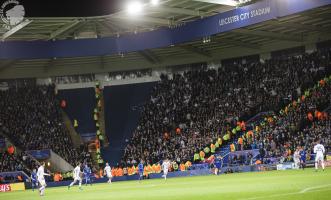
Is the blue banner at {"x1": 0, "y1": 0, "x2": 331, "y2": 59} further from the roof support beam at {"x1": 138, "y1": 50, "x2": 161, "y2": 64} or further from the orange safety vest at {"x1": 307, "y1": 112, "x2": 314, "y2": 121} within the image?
the orange safety vest at {"x1": 307, "y1": 112, "x2": 314, "y2": 121}

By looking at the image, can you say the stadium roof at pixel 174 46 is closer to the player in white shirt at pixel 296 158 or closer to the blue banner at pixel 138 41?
the blue banner at pixel 138 41

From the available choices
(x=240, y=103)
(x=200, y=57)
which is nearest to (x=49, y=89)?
(x=200, y=57)

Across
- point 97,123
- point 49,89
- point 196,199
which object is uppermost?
point 49,89

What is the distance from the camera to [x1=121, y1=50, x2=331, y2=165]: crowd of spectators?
161 feet

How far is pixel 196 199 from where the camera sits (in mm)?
19250

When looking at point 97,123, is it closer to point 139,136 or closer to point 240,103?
point 139,136

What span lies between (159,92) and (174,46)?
6956mm

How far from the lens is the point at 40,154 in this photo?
5597cm

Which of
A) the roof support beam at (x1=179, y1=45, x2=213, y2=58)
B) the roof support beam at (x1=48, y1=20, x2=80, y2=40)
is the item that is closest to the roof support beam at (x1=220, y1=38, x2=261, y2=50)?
the roof support beam at (x1=179, y1=45, x2=213, y2=58)

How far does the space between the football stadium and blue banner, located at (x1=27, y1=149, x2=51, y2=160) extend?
0.15 metres

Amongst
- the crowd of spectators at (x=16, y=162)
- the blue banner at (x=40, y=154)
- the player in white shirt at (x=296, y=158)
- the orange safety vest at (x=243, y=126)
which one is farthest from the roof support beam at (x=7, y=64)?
the player in white shirt at (x=296, y=158)

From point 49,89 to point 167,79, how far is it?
42.7 feet

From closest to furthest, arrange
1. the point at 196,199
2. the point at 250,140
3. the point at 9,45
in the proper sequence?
the point at 196,199
the point at 250,140
the point at 9,45

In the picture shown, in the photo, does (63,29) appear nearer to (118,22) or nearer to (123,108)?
(118,22)
